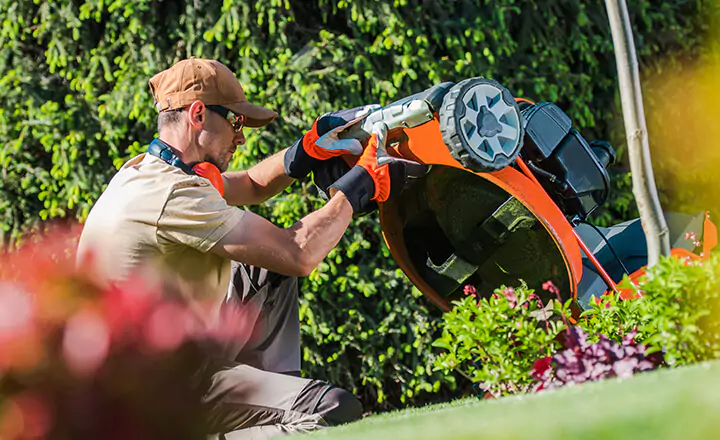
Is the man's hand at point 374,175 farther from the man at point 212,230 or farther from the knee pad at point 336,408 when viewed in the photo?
the knee pad at point 336,408

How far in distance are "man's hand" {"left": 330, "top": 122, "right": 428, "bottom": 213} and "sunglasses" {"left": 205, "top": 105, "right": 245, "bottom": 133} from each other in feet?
1.54

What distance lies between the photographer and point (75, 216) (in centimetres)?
500

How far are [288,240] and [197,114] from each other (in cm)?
61

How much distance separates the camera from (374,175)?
297cm

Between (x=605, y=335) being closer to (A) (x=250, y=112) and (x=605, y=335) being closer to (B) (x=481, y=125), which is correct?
(B) (x=481, y=125)

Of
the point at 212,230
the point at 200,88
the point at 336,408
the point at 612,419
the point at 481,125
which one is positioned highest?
Answer: the point at 200,88

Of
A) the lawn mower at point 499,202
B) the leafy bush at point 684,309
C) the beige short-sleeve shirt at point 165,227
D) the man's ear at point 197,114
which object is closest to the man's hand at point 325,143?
the lawn mower at point 499,202

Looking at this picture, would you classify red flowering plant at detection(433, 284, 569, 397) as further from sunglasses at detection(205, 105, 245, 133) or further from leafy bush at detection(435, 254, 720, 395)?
sunglasses at detection(205, 105, 245, 133)

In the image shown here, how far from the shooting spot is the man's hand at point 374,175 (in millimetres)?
2936

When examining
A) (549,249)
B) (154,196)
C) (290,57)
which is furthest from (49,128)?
(549,249)

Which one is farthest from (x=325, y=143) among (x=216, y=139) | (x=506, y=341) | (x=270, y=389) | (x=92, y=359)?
(x=92, y=359)

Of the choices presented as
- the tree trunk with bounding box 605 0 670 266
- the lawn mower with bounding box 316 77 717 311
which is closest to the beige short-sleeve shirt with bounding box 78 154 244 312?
the lawn mower with bounding box 316 77 717 311

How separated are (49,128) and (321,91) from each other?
5.42 ft

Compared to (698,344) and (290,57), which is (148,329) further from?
(290,57)
